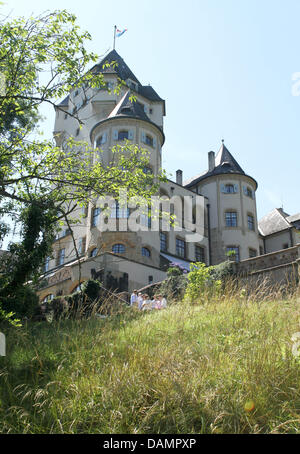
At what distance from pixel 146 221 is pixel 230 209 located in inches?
486

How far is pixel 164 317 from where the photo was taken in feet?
29.7

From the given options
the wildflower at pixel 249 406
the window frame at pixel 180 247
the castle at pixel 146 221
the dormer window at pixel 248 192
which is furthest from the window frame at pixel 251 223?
the wildflower at pixel 249 406

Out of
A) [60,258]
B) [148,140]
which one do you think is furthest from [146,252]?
[60,258]

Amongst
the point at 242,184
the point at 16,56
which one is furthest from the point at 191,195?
the point at 16,56

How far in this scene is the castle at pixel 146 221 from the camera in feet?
92.8

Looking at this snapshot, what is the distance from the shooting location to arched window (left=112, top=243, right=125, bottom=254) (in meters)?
30.2

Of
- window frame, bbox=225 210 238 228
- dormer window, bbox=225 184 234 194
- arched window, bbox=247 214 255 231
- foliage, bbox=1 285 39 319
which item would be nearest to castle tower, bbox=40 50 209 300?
window frame, bbox=225 210 238 228

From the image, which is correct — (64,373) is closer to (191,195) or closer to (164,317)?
(164,317)

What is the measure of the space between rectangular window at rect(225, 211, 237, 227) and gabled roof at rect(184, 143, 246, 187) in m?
4.11

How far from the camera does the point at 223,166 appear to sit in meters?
44.2

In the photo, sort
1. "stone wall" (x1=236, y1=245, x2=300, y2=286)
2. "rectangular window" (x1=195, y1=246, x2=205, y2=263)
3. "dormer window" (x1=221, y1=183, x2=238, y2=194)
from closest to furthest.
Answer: "stone wall" (x1=236, y1=245, x2=300, y2=286) → "rectangular window" (x1=195, y1=246, x2=205, y2=263) → "dormer window" (x1=221, y1=183, x2=238, y2=194)

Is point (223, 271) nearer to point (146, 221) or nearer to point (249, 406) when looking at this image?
point (146, 221)

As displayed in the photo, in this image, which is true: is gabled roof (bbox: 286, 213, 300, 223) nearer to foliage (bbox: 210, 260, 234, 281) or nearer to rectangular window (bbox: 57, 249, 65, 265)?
rectangular window (bbox: 57, 249, 65, 265)

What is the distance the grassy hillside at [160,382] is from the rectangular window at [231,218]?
112 ft
